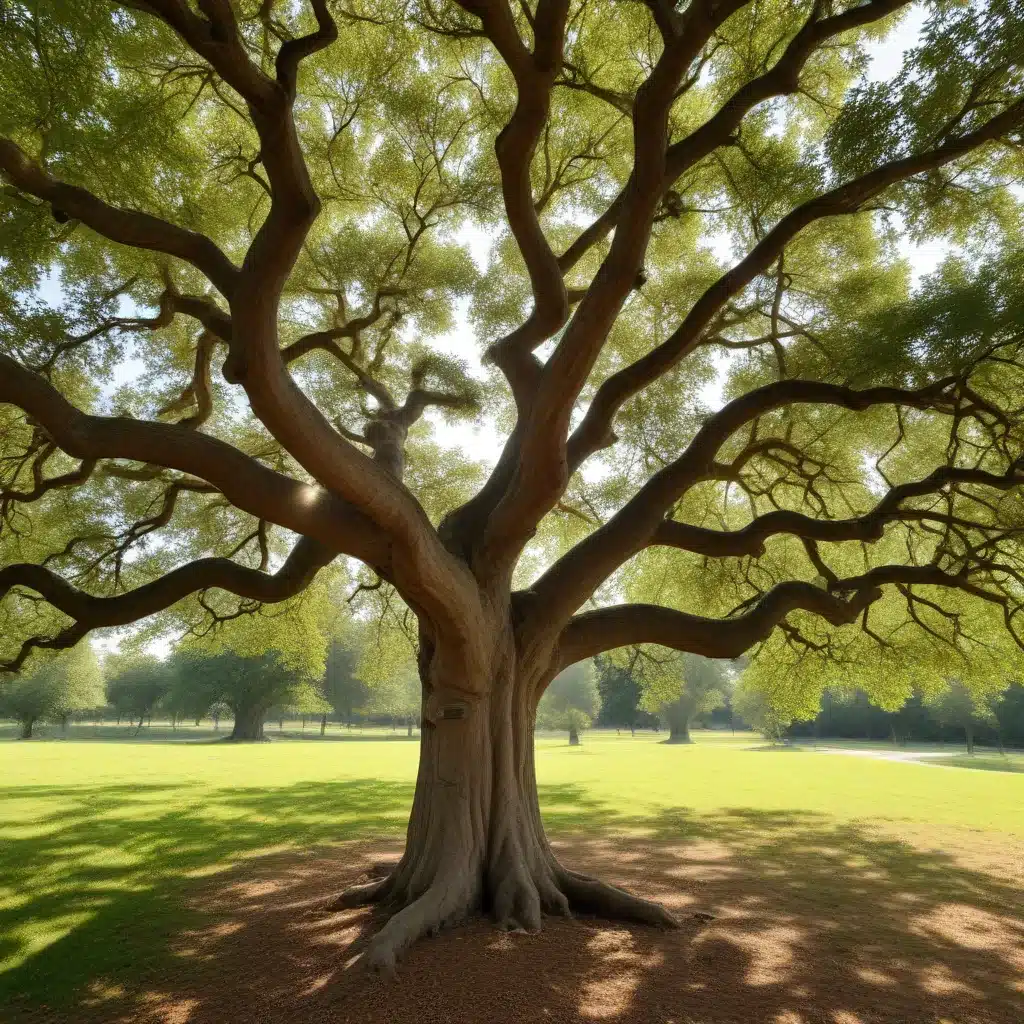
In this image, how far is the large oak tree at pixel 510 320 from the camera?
510 cm

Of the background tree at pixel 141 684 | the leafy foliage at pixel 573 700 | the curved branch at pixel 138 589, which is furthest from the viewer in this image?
the background tree at pixel 141 684

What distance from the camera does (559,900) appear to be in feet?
21.2

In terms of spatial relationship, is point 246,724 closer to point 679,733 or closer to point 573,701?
point 573,701

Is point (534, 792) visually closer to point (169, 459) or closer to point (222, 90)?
point (169, 459)

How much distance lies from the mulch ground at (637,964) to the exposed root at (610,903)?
0.84 ft

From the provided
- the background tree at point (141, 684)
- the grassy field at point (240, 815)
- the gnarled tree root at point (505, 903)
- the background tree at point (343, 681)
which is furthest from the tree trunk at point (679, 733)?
the gnarled tree root at point (505, 903)

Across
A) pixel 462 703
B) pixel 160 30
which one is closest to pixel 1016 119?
pixel 462 703

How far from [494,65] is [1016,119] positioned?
21.3ft

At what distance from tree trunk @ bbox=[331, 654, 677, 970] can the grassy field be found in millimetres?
2310

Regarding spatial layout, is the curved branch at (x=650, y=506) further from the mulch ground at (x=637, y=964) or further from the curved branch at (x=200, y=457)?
the mulch ground at (x=637, y=964)

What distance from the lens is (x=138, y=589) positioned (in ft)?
23.9

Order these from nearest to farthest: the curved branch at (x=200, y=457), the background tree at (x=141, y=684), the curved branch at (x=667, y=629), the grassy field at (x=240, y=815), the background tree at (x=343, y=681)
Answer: the curved branch at (x=200, y=457), the grassy field at (x=240, y=815), the curved branch at (x=667, y=629), the background tree at (x=343, y=681), the background tree at (x=141, y=684)

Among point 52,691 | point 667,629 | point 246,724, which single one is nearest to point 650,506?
point 667,629

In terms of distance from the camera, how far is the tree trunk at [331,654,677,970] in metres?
6.17
